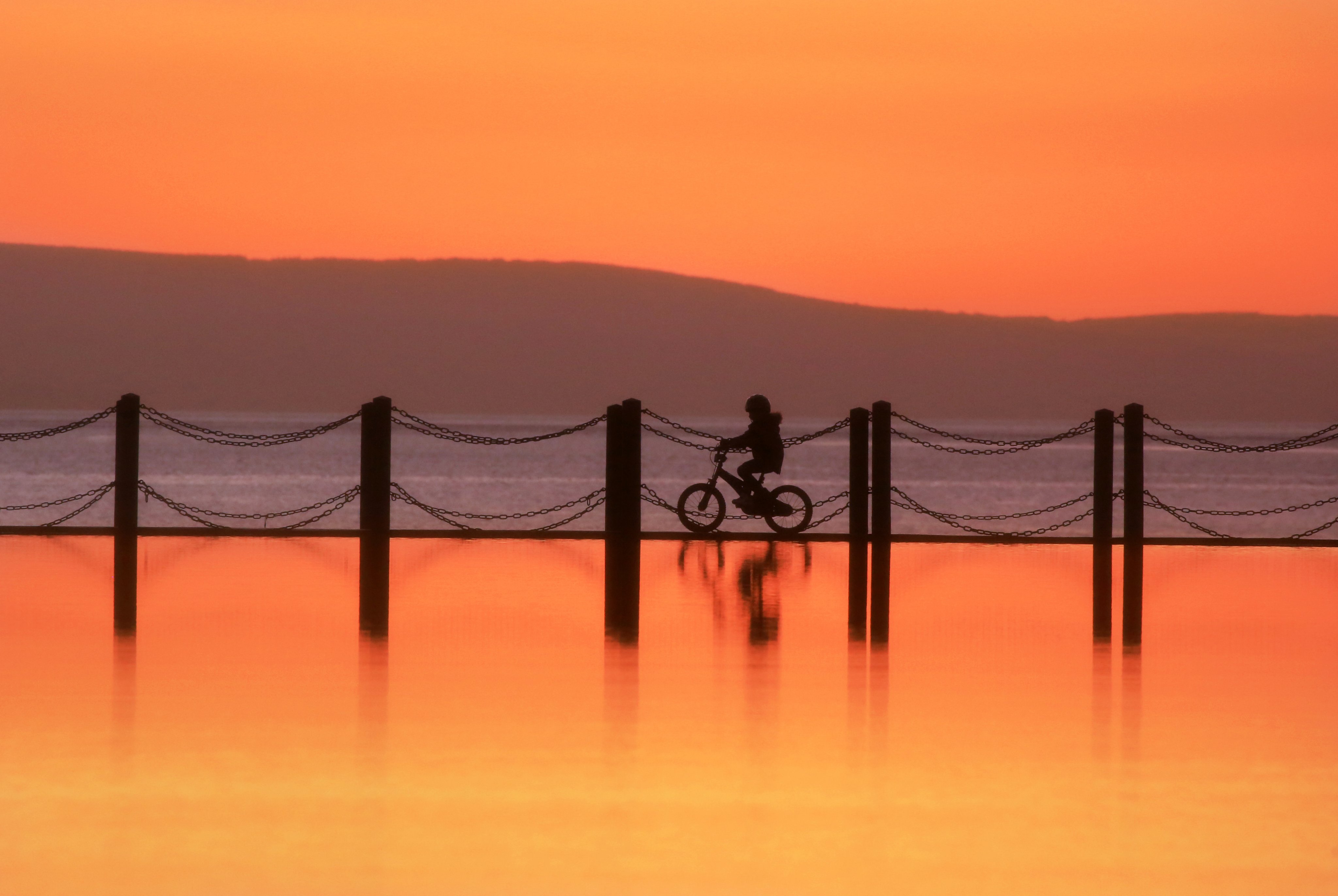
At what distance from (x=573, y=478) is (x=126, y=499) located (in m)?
49.2

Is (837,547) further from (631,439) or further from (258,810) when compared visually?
(258,810)

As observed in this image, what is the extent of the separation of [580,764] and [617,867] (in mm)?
1443

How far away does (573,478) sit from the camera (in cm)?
6162

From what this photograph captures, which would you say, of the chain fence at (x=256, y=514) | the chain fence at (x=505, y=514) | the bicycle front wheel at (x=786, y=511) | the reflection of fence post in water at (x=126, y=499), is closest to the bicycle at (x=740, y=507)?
the bicycle front wheel at (x=786, y=511)

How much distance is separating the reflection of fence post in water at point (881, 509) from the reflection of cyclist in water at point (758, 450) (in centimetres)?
516

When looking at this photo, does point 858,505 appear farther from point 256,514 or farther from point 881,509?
point 256,514

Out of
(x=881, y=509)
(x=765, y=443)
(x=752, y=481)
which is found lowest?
(x=881, y=509)

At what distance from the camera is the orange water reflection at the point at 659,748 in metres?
5.14

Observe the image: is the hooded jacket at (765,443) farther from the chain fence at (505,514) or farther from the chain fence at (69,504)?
the chain fence at (69,504)

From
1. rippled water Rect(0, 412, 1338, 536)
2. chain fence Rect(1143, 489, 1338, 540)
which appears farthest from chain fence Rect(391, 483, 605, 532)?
chain fence Rect(1143, 489, 1338, 540)

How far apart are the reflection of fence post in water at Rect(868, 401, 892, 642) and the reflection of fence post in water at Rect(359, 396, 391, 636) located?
11.6 ft

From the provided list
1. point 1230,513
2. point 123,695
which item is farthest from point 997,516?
point 123,695

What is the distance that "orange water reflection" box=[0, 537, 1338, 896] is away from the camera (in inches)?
202

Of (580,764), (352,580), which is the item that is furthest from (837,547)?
(580,764)
